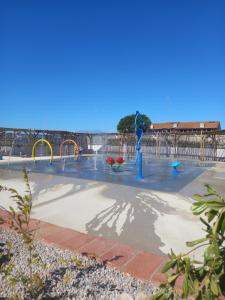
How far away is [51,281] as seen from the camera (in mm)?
1861

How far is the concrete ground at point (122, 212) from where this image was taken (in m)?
2.84

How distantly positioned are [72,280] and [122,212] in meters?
1.93

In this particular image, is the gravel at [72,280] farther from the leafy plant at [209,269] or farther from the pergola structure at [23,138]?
the pergola structure at [23,138]

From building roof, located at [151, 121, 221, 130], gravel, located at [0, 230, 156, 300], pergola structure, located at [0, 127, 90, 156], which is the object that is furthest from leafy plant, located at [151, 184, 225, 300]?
building roof, located at [151, 121, 221, 130]

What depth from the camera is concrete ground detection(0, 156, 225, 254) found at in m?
2.84

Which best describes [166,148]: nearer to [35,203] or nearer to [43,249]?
[35,203]

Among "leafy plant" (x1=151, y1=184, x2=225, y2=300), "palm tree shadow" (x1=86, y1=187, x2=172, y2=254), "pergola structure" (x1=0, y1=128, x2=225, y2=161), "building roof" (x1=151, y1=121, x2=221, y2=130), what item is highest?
"building roof" (x1=151, y1=121, x2=221, y2=130)

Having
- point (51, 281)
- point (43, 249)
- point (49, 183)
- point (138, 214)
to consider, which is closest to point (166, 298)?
point (51, 281)

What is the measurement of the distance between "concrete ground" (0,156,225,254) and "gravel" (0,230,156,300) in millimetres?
670

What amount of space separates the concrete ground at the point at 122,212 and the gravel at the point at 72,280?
67 centimetres

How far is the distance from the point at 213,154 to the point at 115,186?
1374cm

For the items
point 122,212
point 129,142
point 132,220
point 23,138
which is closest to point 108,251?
point 132,220

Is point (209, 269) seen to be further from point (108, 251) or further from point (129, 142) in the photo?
point (129, 142)

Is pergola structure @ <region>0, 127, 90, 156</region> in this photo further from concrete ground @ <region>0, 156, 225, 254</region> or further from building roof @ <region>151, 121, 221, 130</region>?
building roof @ <region>151, 121, 221, 130</region>
